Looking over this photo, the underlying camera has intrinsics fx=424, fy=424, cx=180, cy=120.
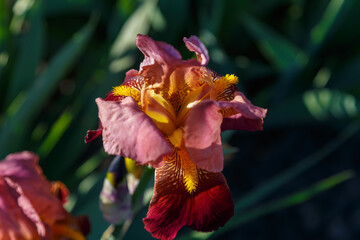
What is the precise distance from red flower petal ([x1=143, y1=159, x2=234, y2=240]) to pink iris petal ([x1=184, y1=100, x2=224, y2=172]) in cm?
5

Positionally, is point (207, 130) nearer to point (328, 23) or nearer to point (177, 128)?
point (177, 128)

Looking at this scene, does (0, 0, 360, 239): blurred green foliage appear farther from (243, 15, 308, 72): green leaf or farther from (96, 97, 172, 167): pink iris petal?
(96, 97, 172, 167): pink iris petal

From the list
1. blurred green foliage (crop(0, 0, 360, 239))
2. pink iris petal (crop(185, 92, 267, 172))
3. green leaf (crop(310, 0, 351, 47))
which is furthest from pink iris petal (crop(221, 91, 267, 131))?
green leaf (crop(310, 0, 351, 47))

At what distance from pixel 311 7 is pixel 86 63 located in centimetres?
97

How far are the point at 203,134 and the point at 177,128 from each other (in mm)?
87

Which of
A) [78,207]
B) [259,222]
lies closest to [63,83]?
[78,207]

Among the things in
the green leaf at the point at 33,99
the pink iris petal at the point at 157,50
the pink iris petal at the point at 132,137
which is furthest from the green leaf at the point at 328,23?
the pink iris petal at the point at 132,137

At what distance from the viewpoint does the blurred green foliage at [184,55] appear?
1234 millimetres

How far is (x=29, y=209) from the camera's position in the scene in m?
0.64

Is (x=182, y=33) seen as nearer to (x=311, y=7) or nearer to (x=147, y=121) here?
(x=311, y=7)

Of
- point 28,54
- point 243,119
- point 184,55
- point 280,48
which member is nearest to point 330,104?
point 280,48

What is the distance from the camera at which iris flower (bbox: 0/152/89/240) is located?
0.63 metres

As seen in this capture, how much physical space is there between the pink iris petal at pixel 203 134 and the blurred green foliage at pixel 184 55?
1.53 feet

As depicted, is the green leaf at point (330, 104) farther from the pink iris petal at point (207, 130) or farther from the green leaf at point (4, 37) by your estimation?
the green leaf at point (4, 37)
